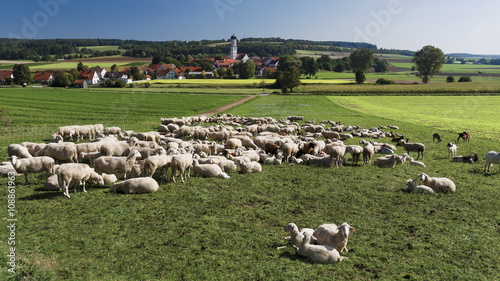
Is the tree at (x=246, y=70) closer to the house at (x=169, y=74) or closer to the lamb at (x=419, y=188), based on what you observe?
the house at (x=169, y=74)

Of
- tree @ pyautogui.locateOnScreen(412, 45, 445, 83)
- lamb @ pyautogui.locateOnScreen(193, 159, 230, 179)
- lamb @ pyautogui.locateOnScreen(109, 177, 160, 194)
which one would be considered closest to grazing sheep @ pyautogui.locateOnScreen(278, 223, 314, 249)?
lamb @ pyautogui.locateOnScreen(193, 159, 230, 179)

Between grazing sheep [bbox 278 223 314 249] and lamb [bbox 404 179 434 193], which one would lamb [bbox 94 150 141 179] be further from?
lamb [bbox 404 179 434 193]

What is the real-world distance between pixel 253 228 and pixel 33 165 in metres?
10.6

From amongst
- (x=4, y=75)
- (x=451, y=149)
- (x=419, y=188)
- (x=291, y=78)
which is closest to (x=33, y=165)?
(x=419, y=188)

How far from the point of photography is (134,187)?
12.3 metres

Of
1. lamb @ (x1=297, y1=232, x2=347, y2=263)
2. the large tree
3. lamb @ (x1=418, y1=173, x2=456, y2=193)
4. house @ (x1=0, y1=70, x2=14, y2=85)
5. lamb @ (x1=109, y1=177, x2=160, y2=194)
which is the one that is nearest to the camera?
lamb @ (x1=297, y1=232, x2=347, y2=263)

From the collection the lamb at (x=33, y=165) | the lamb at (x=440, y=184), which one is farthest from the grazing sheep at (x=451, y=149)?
the lamb at (x=33, y=165)

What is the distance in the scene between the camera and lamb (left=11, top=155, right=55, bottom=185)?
42.8 feet

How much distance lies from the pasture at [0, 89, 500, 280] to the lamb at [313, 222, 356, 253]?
0.39 meters

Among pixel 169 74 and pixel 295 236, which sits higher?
pixel 169 74

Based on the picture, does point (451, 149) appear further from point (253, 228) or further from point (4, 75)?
point (4, 75)

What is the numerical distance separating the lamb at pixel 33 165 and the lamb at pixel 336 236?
40.3ft

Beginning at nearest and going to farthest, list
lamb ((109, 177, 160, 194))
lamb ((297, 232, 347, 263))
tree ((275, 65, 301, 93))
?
lamb ((297, 232, 347, 263)), lamb ((109, 177, 160, 194)), tree ((275, 65, 301, 93))

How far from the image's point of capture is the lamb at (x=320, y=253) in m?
7.79
